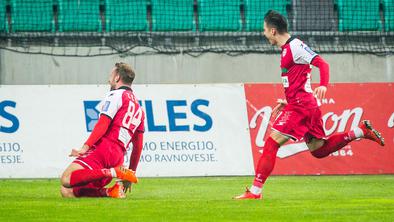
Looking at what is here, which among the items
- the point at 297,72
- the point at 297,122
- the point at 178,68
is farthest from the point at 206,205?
the point at 178,68

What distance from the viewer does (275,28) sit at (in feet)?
32.3

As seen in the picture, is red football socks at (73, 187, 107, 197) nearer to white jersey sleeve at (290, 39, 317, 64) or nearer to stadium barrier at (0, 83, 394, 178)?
white jersey sleeve at (290, 39, 317, 64)

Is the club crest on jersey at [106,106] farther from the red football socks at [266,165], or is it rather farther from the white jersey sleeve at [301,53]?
the white jersey sleeve at [301,53]

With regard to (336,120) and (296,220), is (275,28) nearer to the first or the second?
(296,220)

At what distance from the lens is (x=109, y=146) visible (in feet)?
31.9

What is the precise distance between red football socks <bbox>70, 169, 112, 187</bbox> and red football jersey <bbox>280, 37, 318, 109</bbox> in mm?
2070

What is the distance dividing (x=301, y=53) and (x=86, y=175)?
2.48m

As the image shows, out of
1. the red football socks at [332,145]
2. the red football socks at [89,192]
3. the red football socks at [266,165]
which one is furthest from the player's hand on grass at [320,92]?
the red football socks at [89,192]

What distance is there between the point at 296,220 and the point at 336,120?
7.71 metres

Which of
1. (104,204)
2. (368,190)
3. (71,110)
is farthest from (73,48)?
(104,204)

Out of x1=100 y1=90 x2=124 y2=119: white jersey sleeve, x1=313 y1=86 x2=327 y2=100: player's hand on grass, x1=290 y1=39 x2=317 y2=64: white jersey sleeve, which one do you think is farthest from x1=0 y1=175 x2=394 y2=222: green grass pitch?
x1=290 y1=39 x2=317 y2=64: white jersey sleeve

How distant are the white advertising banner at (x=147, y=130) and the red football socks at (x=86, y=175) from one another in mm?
4605

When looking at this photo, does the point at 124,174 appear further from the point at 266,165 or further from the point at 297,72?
the point at 297,72

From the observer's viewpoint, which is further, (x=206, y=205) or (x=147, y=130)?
(x=147, y=130)
